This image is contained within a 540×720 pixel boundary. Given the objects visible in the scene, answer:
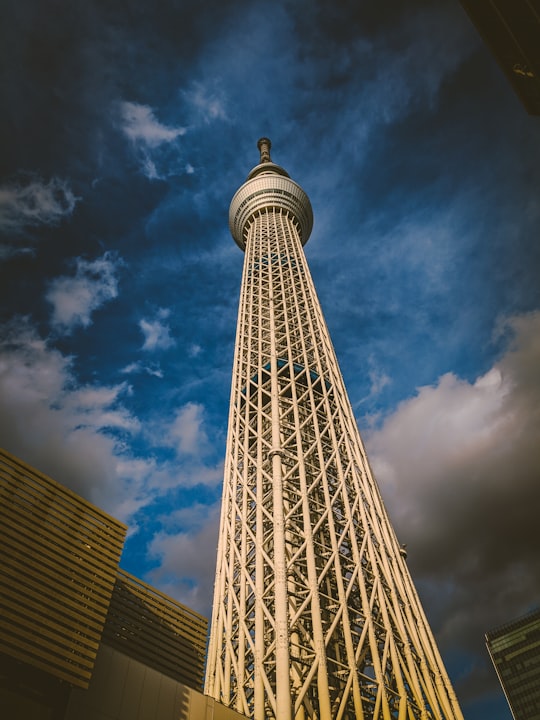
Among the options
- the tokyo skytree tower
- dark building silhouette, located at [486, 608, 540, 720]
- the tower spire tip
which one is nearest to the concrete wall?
the tokyo skytree tower

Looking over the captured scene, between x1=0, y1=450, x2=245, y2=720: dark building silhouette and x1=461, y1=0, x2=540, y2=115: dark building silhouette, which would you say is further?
x1=0, y1=450, x2=245, y2=720: dark building silhouette

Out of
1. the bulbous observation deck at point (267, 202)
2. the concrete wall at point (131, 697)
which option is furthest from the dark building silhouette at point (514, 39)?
the bulbous observation deck at point (267, 202)

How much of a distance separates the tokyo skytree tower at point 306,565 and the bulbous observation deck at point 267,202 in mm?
17838

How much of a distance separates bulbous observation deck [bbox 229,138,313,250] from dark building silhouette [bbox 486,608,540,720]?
121 meters

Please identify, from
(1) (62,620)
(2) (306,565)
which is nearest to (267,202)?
(2) (306,565)

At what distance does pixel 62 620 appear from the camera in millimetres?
13242

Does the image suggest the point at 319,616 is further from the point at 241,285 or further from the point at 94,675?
the point at 241,285

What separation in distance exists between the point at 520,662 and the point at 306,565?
131m

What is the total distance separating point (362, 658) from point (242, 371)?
1809cm

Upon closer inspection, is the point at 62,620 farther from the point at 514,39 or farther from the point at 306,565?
the point at 514,39

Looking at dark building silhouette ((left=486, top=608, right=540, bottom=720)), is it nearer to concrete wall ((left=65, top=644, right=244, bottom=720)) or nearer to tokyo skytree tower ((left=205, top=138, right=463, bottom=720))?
tokyo skytree tower ((left=205, top=138, right=463, bottom=720))

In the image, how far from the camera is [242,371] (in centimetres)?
3183

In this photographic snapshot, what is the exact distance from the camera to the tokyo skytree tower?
57.2 ft

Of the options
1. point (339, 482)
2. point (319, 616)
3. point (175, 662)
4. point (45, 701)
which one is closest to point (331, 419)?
point (339, 482)
